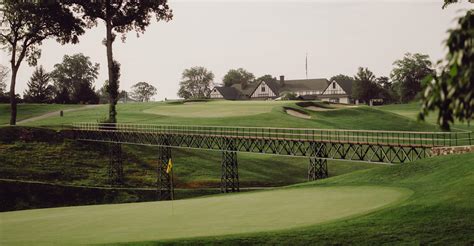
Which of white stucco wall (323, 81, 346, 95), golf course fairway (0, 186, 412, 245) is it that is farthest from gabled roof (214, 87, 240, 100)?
golf course fairway (0, 186, 412, 245)

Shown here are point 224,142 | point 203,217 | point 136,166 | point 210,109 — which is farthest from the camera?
point 210,109

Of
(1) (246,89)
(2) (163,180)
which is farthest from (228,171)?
(1) (246,89)

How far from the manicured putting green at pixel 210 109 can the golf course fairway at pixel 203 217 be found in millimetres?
51465

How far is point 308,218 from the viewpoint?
2106 cm

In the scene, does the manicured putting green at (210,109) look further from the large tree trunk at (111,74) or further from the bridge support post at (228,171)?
the bridge support post at (228,171)

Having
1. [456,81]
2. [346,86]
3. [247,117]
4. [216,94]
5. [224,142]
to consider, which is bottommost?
[224,142]

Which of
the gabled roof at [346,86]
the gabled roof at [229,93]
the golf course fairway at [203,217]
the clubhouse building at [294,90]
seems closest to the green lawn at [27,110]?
the golf course fairway at [203,217]

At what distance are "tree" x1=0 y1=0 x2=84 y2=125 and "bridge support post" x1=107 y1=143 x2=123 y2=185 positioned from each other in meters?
16.0

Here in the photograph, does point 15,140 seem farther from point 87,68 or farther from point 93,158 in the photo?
point 87,68

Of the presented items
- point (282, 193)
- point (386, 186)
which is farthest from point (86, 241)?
point (386, 186)

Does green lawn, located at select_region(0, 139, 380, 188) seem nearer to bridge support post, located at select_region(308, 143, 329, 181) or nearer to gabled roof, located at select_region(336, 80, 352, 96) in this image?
bridge support post, located at select_region(308, 143, 329, 181)

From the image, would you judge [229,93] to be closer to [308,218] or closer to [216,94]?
[216,94]

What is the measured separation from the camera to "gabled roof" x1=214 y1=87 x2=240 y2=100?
6015 inches

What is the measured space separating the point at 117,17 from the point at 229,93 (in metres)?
93.4
